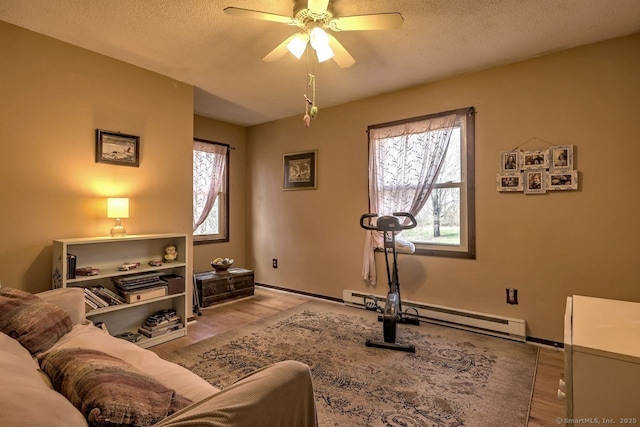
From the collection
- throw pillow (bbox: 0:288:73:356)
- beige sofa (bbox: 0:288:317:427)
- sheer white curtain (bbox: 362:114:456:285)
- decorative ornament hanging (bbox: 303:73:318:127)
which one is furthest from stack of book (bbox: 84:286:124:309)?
sheer white curtain (bbox: 362:114:456:285)

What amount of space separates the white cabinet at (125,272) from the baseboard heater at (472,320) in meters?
2.21

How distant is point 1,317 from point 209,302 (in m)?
2.47

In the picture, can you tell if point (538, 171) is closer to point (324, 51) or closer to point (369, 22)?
point (369, 22)

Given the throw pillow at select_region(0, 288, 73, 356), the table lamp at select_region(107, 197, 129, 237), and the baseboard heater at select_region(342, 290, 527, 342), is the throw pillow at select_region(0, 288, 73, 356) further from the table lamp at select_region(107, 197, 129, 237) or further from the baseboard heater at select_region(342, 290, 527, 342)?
the baseboard heater at select_region(342, 290, 527, 342)

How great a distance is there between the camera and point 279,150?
471 cm

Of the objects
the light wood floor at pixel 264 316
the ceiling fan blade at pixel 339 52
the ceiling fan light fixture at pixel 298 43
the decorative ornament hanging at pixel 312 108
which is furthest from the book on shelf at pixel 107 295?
the ceiling fan blade at pixel 339 52

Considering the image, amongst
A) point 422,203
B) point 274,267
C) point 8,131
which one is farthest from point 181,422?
point 274,267

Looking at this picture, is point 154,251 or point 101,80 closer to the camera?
point 101,80

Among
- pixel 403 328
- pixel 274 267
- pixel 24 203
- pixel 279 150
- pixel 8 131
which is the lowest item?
pixel 403 328

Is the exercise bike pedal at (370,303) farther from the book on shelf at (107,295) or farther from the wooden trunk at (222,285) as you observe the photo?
the book on shelf at (107,295)

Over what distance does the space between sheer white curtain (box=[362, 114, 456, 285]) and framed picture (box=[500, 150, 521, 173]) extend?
0.53 metres

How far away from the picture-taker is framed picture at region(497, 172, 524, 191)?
286 cm

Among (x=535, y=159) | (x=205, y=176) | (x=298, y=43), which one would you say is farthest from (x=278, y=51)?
(x=205, y=176)

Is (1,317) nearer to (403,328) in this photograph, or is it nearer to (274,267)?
(403,328)
